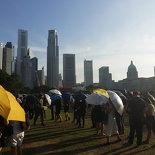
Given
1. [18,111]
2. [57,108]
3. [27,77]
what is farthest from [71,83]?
[18,111]

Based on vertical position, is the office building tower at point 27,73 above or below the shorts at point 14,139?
above

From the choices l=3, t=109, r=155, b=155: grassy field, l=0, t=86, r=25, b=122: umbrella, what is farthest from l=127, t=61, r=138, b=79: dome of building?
l=0, t=86, r=25, b=122: umbrella

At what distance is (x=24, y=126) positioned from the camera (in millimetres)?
6934

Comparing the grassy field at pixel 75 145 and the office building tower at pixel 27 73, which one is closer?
the grassy field at pixel 75 145

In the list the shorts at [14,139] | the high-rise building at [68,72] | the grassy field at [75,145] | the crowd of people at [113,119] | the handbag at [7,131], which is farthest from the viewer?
the high-rise building at [68,72]

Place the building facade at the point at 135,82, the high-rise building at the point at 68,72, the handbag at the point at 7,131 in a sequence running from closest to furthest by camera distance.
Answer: the handbag at the point at 7,131, the building facade at the point at 135,82, the high-rise building at the point at 68,72

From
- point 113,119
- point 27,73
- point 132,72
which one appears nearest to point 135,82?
point 132,72

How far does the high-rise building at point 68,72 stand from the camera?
17510 cm

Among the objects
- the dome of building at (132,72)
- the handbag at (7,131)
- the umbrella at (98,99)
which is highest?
the dome of building at (132,72)

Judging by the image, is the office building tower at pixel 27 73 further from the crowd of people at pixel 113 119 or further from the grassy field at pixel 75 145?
the grassy field at pixel 75 145

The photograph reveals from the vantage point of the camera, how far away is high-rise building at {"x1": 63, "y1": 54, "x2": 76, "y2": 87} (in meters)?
175

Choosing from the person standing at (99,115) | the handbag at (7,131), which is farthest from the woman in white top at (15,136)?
the person standing at (99,115)

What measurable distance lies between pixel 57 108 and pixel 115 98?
754 cm

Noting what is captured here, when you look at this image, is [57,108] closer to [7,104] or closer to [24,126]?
[24,126]
